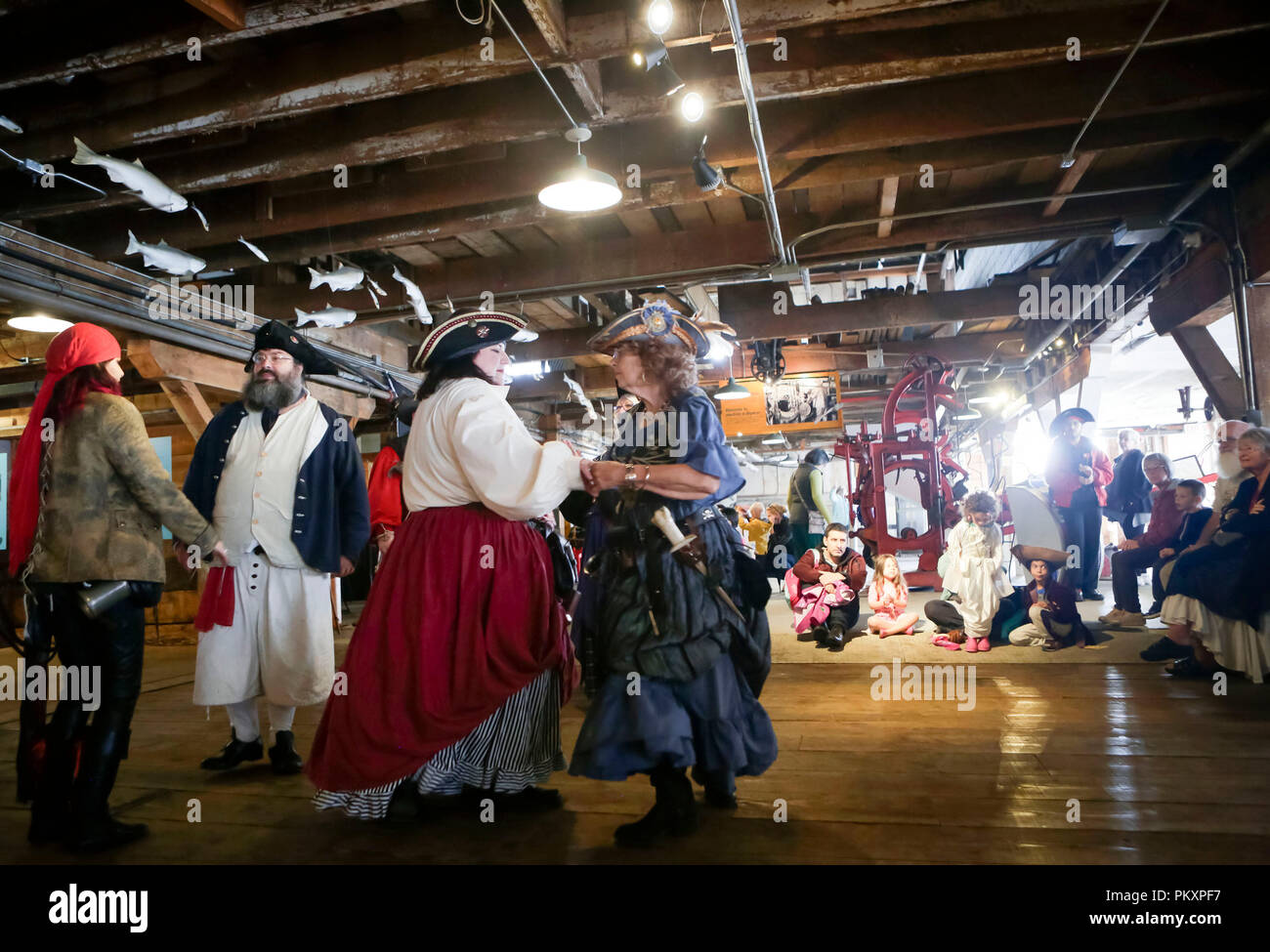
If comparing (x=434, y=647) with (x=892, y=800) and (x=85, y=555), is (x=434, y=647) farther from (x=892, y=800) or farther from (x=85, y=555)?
(x=892, y=800)

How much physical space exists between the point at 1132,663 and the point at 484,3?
17.4 feet

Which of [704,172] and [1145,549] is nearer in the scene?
[704,172]

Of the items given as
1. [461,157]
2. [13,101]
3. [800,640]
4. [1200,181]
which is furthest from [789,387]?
[13,101]

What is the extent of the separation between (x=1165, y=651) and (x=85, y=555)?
5.83m

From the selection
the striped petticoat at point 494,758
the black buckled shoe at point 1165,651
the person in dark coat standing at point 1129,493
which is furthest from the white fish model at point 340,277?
the person in dark coat standing at point 1129,493

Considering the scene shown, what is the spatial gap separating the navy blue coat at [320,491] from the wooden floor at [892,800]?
95 centimetres

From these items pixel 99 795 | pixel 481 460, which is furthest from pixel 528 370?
pixel 99 795

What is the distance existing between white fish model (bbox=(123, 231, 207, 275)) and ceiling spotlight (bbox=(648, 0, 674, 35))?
3551mm

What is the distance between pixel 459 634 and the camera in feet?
7.64

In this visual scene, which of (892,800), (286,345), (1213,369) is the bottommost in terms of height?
(892,800)

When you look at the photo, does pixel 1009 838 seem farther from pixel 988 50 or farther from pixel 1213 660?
pixel 988 50

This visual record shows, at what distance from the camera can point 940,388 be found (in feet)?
25.3

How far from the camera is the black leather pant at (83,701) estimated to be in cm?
232

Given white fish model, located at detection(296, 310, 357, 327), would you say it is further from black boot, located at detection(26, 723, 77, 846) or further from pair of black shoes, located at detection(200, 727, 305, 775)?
black boot, located at detection(26, 723, 77, 846)
